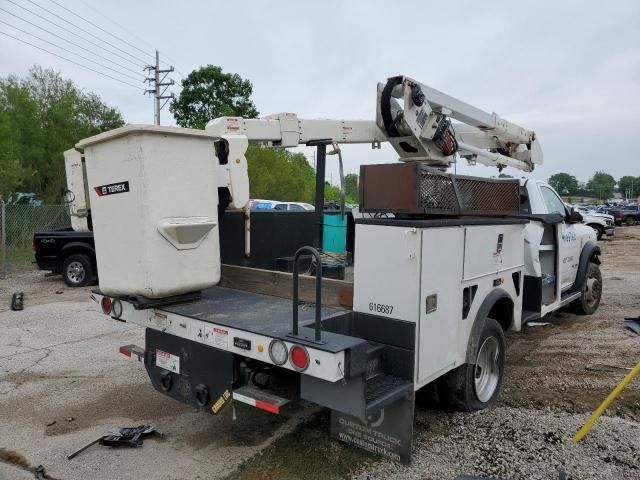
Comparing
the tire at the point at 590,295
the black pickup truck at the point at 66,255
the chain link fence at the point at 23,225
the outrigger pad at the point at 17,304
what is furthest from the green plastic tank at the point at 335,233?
the chain link fence at the point at 23,225

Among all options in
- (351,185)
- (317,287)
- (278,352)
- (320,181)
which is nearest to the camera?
(317,287)

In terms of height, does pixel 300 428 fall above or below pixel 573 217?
below

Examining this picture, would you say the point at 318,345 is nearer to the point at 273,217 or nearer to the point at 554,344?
the point at 273,217

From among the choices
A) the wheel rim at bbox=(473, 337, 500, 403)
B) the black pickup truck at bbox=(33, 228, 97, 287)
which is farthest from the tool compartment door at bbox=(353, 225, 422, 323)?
the black pickup truck at bbox=(33, 228, 97, 287)

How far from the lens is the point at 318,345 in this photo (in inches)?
107

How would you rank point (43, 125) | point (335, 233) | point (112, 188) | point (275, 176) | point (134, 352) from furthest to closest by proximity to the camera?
1. point (275, 176)
2. point (43, 125)
3. point (335, 233)
4. point (134, 352)
5. point (112, 188)

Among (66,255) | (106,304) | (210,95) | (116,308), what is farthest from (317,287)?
(210,95)

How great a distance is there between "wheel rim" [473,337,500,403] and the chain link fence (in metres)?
12.3

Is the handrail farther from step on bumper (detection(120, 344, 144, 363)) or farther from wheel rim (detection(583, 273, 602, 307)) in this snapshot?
wheel rim (detection(583, 273, 602, 307))

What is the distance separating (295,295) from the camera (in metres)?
2.79

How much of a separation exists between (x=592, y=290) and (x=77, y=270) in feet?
32.8

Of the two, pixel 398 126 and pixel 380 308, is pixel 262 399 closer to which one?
pixel 380 308

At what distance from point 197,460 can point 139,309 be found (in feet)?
3.75

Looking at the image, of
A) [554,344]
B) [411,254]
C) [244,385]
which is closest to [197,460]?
[244,385]
